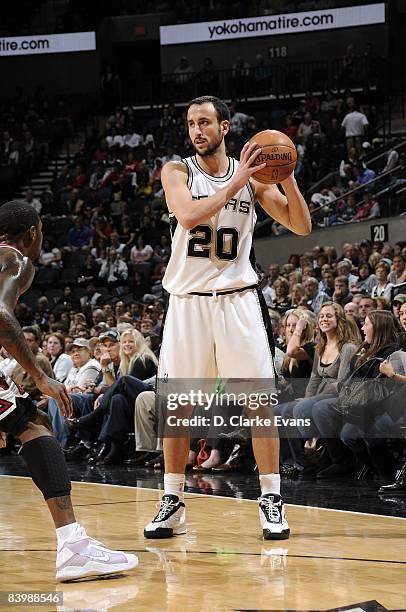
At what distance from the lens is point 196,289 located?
15.0 feet

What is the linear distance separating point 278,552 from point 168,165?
6.34 ft

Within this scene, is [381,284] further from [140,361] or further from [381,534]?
[381,534]

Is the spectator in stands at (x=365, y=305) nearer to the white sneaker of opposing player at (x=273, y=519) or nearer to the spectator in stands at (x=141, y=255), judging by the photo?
the white sneaker of opposing player at (x=273, y=519)

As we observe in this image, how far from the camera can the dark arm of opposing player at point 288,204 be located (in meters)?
4.61

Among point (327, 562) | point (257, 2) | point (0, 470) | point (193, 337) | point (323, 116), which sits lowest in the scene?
point (0, 470)

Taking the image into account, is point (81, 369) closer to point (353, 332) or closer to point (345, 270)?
point (353, 332)

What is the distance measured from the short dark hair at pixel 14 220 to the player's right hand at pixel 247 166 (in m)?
1.05

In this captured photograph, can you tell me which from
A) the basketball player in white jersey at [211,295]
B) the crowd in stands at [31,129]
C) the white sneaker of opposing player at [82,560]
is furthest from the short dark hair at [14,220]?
the crowd in stands at [31,129]

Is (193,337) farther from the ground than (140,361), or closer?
farther from the ground

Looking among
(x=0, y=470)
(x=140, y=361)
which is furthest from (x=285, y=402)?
(x=0, y=470)

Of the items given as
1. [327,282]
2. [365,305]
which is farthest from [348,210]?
[365,305]

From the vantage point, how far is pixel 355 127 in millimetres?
17094

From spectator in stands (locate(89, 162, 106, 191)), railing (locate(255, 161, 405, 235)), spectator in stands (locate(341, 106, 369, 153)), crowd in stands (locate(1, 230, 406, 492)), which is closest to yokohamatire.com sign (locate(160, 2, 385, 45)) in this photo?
spectator in stands (locate(341, 106, 369, 153))

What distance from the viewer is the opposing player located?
3.41 m
